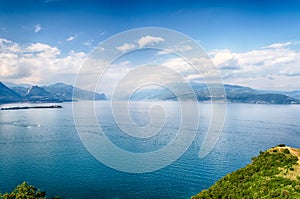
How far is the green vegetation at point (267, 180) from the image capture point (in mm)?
14023

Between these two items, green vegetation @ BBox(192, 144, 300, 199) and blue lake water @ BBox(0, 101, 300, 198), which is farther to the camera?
blue lake water @ BBox(0, 101, 300, 198)

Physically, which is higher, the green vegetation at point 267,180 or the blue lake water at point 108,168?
the green vegetation at point 267,180

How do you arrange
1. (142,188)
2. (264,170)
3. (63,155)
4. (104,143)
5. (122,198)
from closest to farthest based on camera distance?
(264,170) → (122,198) → (142,188) → (63,155) → (104,143)

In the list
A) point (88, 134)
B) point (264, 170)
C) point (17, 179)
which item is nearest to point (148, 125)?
point (88, 134)

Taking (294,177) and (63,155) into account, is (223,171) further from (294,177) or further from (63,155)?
(63,155)

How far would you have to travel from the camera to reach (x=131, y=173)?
34.7 meters

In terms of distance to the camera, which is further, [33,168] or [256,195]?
[33,168]

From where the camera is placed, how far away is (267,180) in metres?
15.6

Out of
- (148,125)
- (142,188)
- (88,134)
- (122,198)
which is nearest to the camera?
(122,198)

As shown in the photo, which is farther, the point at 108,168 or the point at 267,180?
the point at 108,168

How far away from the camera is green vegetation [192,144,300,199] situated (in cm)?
1402

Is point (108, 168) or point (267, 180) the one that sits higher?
point (267, 180)

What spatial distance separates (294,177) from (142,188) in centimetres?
1929

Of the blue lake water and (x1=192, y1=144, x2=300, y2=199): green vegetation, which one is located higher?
(x1=192, y1=144, x2=300, y2=199): green vegetation
